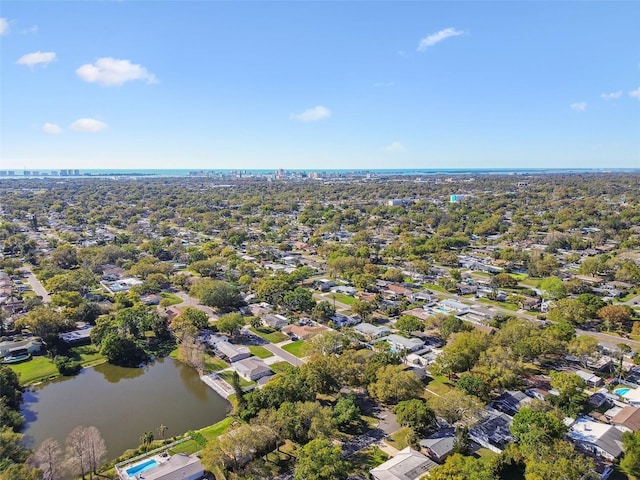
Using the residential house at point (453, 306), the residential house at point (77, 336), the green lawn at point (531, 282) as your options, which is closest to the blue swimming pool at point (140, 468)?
the residential house at point (77, 336)

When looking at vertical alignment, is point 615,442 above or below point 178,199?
below

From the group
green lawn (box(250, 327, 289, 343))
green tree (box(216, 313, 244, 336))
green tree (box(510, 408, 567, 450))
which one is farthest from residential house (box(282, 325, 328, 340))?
green tree (box(510, 408, 567, 450))

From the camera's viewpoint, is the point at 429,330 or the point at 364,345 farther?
the point at 429,330

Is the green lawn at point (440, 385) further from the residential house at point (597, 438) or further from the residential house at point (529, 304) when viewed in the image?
the residential house at point (529, 304)

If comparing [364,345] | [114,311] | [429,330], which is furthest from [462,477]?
[114,311]

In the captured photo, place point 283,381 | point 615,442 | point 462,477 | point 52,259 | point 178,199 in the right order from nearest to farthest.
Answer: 1. point 462,477
2. point 615,442
3. point 283,381
4. point 52,259
5. point 178,199

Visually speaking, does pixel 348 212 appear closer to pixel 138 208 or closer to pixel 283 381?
pixel 138 208
